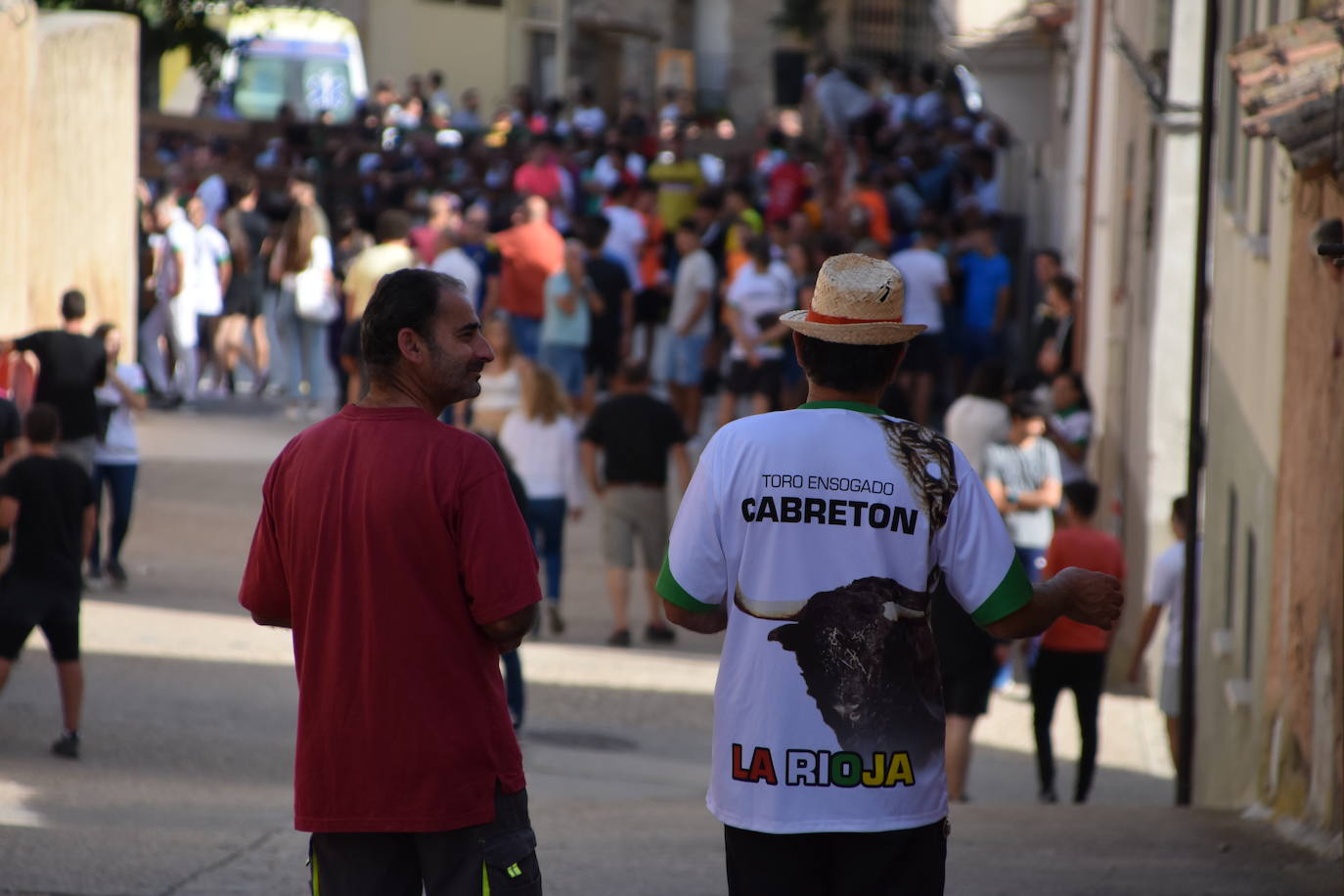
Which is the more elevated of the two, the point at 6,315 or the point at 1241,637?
the point at 6,315

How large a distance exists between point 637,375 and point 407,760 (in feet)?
30.8

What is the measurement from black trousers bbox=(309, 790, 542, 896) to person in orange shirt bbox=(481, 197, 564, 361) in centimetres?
1486

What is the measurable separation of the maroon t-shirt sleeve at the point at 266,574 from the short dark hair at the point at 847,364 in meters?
1.04

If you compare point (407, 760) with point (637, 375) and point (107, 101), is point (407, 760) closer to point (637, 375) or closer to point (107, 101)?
point (637, 375)

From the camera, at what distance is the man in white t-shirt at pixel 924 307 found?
740 inches

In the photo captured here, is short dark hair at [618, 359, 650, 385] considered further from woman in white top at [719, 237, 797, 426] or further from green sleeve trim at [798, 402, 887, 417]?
green sleeve trim at [798, 402, 887, 417]

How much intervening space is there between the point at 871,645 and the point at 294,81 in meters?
34.3

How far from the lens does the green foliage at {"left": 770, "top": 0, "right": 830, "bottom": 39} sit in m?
56.5

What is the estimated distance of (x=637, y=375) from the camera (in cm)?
1316

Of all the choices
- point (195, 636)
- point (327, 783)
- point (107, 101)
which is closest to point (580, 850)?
point (327, 783)

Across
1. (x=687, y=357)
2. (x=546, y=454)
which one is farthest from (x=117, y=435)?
(x=687, y=357)

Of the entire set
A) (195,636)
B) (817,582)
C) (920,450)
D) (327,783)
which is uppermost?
(920,450)

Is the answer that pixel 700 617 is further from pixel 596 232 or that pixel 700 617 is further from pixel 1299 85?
pixel 596 232

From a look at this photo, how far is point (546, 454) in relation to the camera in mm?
13125
